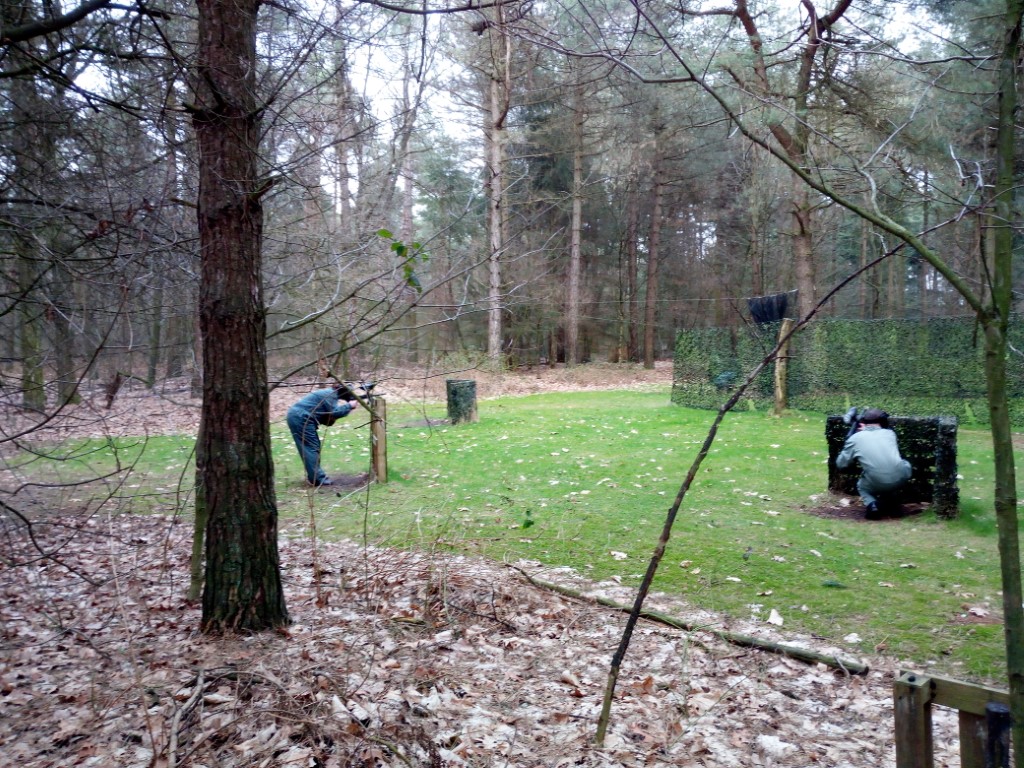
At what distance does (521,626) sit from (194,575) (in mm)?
2350

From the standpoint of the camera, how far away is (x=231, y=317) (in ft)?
14.0

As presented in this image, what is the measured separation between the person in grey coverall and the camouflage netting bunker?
0.18 m

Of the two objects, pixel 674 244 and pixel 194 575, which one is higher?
pixel 674 244

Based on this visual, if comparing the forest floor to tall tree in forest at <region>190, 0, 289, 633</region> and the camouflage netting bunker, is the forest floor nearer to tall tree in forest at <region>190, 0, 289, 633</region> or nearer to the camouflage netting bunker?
tall tree in forest at <region>190, 0, 289, 633</region>

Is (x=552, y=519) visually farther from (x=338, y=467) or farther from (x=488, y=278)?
(x=488, y=278)

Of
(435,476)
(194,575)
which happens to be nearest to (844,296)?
(435,476)

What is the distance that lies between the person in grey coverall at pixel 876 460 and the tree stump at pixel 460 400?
8782mm

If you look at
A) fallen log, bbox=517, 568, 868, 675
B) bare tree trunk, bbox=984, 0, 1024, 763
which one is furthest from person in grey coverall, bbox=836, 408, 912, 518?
bare tree trunk, bbox=984, 0, 1024, 763

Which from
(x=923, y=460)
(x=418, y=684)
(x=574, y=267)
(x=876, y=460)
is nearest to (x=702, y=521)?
(x=876, y=460)

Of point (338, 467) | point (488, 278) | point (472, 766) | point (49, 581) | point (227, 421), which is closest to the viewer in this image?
point (472, 766)

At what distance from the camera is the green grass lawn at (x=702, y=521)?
5.04 metres

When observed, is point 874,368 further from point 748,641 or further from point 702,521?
point 748,641

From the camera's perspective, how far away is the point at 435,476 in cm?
1023

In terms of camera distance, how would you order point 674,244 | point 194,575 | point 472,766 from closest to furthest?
point 472,766 → point 194,575 → point 674,244
